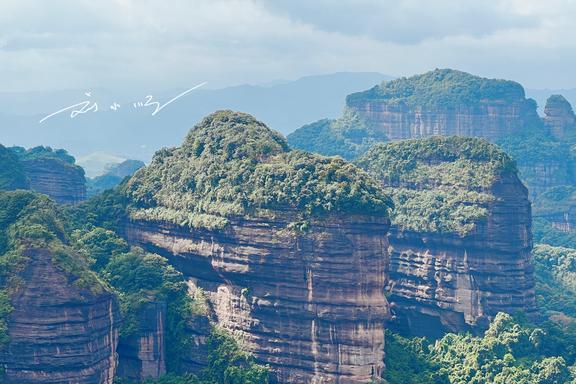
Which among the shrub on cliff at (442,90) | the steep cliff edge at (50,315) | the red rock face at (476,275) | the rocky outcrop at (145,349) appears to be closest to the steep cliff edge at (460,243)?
the red rock face at (476,275)

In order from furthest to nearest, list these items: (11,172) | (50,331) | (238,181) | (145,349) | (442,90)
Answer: (442,90)
(11,172)
(238,181)
(145,349)
(50,331)

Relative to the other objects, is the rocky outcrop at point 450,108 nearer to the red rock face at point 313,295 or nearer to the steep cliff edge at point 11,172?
the steep cliff edge at point 11,172

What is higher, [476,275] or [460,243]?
[460,243]

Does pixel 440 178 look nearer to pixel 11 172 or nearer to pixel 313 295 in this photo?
pixel 313 295

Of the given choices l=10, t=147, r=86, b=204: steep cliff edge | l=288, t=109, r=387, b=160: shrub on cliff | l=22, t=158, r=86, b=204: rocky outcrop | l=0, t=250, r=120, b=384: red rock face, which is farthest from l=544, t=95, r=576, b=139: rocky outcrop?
l=0, t=250, r=120, b=384: red rock face

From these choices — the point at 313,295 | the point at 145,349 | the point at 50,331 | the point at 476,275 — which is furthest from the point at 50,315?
the point at 476,275

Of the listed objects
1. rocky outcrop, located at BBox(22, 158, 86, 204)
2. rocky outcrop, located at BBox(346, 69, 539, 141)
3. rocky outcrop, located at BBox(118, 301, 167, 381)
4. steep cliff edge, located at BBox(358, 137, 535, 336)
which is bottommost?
rocky outcrop, located at BBox(118, 301, 167, 381)

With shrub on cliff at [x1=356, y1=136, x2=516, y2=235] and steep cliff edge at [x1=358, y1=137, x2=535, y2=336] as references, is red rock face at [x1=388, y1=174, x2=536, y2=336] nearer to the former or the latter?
steep cliff edge at [x1=358, y1=137, x2=535, y2=336]
